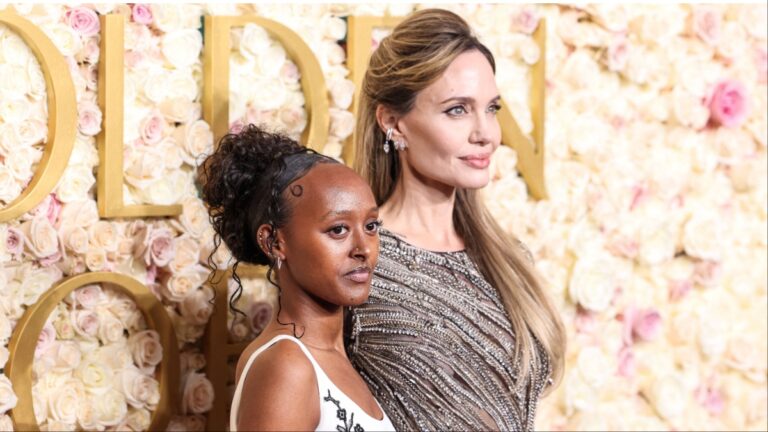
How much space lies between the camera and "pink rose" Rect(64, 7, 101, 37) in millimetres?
2533

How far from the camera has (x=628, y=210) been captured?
3342mm

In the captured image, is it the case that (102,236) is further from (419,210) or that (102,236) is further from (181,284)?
Answer: (419,210)

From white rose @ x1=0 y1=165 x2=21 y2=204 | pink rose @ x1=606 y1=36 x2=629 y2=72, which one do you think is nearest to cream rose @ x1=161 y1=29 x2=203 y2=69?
white rose @ x1=0 y1=165 x2=21 y2=204

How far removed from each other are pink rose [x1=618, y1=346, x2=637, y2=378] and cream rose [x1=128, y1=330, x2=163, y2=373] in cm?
134

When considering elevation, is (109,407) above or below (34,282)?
below

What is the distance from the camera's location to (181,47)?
2686 millimetres

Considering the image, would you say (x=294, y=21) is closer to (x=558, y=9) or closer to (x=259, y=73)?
(x=259, y=73)

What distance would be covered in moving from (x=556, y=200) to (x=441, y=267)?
31.2 inches

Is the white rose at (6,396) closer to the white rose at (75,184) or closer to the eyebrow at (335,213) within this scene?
the white rose at (75,184)

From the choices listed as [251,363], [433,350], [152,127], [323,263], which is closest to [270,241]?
[323,263]

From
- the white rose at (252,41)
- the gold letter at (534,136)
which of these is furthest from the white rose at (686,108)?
the white rose at (252,41)

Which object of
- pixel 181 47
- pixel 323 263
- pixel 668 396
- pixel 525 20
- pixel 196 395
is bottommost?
→ pixel 668 396

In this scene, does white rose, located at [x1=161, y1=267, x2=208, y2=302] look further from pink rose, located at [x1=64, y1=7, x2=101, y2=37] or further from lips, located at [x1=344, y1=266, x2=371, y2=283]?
lips, located at [x1=344, y1=266, x2=371, y2=283]

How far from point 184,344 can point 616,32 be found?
1.45 metres
